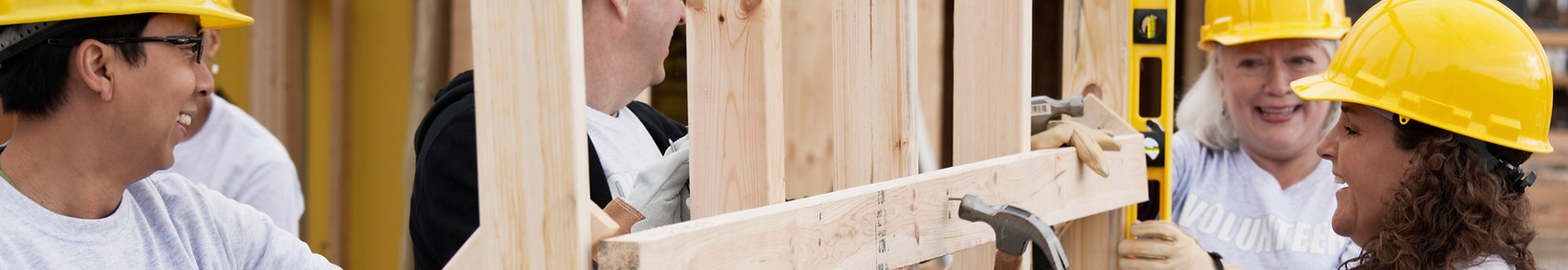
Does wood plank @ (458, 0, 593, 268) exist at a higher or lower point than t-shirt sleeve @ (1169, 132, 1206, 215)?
higher

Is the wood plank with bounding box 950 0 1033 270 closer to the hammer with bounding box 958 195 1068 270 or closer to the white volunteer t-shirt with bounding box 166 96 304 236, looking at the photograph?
the hammer with bounding box 958 195 1068 270

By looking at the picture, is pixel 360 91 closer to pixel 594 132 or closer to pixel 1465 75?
pixel 594 132

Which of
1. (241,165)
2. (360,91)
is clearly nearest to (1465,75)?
(241,165)

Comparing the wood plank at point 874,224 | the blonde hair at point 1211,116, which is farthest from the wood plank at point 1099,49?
the blonde hair at point 1211,116

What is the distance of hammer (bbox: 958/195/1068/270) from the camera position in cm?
163

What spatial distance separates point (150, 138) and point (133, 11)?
0.56 ft

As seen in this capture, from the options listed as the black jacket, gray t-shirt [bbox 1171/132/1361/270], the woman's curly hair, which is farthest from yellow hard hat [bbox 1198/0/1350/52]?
the black jacket

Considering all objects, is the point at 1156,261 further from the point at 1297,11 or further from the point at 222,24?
the point at 222,24

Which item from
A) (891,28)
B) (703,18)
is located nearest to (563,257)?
(703,18)

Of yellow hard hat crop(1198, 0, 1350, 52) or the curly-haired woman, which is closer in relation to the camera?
the curly-haired woman

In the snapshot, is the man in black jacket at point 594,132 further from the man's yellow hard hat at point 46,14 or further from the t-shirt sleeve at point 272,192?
the t-shirt sleeve at point 272,192

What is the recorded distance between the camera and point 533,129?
1.10 metres

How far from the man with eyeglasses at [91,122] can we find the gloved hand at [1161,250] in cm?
180

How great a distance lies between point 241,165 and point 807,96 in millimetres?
1904
